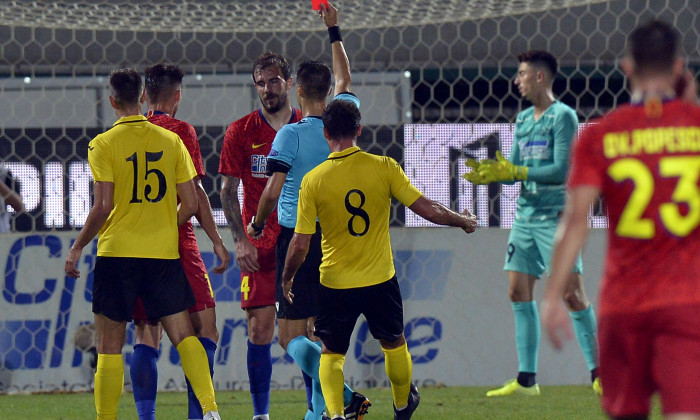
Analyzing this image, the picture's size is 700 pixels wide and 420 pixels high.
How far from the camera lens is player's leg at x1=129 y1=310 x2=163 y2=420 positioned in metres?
4.61

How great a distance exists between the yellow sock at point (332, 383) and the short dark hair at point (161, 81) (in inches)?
59.2

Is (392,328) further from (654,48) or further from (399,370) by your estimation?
(654,48)

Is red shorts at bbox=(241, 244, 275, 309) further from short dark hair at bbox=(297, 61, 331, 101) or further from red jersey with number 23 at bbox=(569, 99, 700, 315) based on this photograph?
red jersey with number 23 at bbox=(569, 99, 700, 315)

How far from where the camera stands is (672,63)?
2.62 m

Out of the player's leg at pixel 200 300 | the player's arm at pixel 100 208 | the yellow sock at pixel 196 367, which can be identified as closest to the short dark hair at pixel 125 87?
the player's arm at pixel 100 208

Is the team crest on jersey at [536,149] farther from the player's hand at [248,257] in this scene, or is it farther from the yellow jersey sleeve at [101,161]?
the yellow jersey sleeve at [101,161]

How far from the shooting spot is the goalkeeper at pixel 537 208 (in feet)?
19.9

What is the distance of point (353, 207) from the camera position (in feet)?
14.1

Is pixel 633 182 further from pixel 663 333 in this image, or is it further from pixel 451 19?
pixel 451 19

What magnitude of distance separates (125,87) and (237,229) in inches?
40.0

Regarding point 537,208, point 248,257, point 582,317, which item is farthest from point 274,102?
point 582,317

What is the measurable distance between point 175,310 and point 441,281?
3079 mm

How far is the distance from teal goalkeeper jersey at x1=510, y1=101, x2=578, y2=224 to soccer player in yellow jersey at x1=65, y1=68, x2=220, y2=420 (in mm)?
2376

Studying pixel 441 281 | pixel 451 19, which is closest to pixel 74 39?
pixel 451 19
